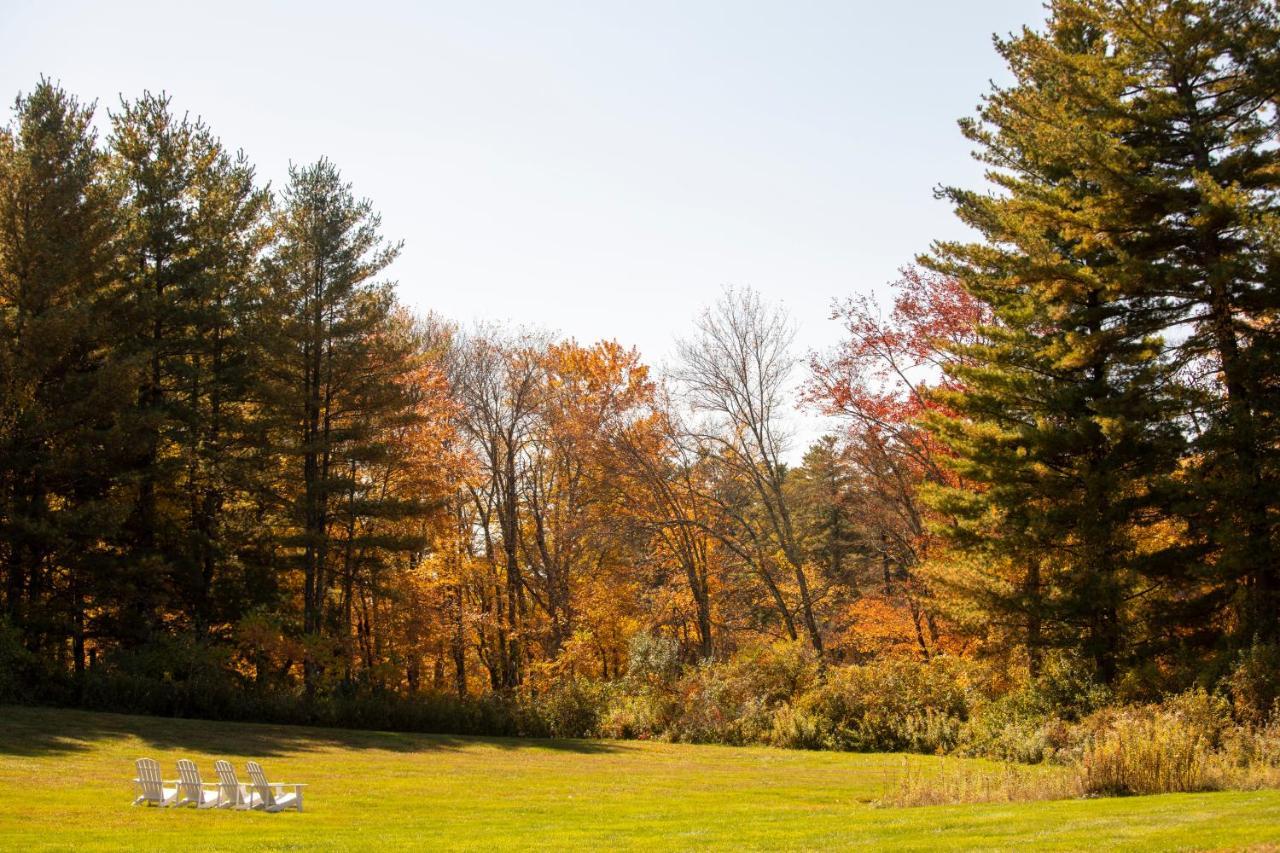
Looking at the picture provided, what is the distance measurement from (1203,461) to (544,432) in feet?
74.1

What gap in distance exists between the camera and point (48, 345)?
24.6 meters

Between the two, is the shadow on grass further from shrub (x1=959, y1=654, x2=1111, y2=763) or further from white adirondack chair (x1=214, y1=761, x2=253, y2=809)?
shrub (x1=959, y1=654, x2=1111, y2=763)

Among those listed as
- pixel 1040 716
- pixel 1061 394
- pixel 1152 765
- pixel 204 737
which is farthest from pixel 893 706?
pixel 204 737

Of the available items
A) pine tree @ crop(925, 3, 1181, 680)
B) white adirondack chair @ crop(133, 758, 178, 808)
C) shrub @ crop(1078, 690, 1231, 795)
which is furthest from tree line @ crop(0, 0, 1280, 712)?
white adirondack chair @ crop(133, 758, 178, 808)

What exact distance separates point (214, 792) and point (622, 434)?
20449 mm

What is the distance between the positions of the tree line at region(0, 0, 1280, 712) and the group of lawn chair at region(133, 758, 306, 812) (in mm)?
12712

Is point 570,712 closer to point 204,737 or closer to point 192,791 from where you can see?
point 204,737

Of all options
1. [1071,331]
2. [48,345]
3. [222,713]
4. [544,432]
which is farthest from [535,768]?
[544,432]

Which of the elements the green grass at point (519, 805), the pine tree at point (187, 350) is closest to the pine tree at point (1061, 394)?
the green grass at point (519, 805)

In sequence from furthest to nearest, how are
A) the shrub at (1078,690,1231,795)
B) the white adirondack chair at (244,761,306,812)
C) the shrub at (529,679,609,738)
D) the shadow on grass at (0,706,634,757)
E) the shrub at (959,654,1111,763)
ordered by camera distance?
the shrub at (529,679,609,738), the shrub at (959,654,1111,763), the shadow on grass at (0,706,634,757), the shrub at (1078,690,1231,795), the white adirondack chair at (244,761,306,812)

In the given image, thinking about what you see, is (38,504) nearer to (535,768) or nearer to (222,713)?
(222,713)

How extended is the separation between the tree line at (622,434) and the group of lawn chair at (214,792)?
12.7 m

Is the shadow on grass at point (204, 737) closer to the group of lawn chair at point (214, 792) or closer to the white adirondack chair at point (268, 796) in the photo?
the group of lawn chair at point (214, 792)

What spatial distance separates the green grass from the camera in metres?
9.30
